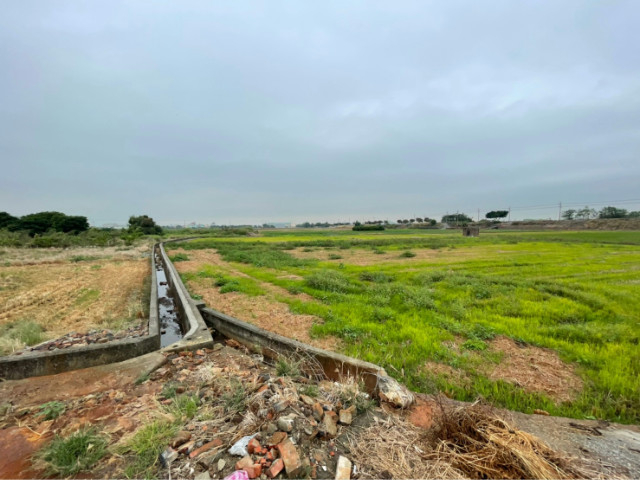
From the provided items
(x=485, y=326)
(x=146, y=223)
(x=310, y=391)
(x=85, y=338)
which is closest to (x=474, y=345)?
(x=485, y=326)

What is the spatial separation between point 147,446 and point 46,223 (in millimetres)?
70526

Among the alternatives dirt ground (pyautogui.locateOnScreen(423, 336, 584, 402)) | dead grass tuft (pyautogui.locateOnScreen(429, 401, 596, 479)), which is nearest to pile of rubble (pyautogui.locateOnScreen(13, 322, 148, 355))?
dead grass tuft (pyautogui.locateOnScreen(429, 401, 596, 479))

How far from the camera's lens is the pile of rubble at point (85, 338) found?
486cm

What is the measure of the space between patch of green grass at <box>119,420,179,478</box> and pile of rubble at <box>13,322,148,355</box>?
3601 mm

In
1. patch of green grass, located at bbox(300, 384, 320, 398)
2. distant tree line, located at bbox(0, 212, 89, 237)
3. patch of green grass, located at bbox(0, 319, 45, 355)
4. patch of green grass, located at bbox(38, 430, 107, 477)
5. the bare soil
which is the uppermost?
distant tree line, located at bbox(0, 212, 89, 237)

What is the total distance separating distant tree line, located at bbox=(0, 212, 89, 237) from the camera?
47000 mm

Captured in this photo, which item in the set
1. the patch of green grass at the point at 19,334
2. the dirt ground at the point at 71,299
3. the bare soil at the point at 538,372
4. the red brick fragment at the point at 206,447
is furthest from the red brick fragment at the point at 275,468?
the dirt ground at the point at 71,299

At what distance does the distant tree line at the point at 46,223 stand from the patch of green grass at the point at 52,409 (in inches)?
2347

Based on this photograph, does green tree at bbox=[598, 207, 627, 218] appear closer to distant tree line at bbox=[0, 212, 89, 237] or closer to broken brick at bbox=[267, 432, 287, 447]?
broken brick at bbox=[267, 432, 287, 447]

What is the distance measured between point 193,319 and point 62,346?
228cm

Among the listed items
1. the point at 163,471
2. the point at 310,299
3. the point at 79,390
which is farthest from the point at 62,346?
the point at 310,299

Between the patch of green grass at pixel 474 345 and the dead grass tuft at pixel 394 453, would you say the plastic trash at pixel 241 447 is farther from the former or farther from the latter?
the patch of green grass at pixel 474 345

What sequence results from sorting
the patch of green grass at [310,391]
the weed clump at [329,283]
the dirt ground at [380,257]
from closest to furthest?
1. the patch of green grass at [310,391]
2. the weed clump at [329,283]
3. the dirt ground at [380,257]

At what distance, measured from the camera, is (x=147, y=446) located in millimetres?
2254
